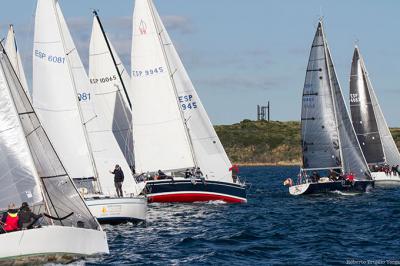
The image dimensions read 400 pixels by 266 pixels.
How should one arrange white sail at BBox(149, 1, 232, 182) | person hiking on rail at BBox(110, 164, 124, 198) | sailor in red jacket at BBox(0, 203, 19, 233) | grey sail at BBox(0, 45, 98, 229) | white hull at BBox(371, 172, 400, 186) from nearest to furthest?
1. sailor in red jacket at BBox(0, 203, 19, 233)
2. grey sail at BBox(0, 45, 98, 229)
3. person hiking on rail at BBox(110, 164, 124, 198)
4. white sail at BBox(149, 1, 232, 182)
5. white hull at BBox(371, 172, 400, 186)

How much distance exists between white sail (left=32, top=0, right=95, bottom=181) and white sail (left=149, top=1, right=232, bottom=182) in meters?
11.7

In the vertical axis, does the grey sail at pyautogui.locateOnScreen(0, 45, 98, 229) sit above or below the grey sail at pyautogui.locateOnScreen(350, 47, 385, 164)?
below

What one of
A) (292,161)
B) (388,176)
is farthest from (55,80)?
(292,161)

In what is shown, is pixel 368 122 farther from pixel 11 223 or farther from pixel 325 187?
pixel 11 223

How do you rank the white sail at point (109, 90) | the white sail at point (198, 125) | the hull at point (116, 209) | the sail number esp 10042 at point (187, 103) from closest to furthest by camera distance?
the hull at point (116, 209) → the white sail at point (198, 125) → the sail number esp 10042 at point (187, 103) → the white sail at point (109, 90)

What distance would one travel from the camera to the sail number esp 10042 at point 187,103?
176ft

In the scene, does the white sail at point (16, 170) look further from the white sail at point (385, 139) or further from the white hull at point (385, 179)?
the white sail at point (385, 139)

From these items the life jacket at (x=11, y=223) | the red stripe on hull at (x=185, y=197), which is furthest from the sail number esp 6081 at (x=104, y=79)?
the life jacket at (x=11, y=223)

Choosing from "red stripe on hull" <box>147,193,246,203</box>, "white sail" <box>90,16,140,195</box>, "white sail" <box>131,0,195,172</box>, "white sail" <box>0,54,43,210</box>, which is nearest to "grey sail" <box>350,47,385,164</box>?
"white sail" <box>90,16,140,195</box>

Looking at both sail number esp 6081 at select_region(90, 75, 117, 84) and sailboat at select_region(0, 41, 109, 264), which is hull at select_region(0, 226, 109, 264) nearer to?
sailboat at select_region(0, 41, 109, 264)

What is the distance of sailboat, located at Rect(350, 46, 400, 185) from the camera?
262ft

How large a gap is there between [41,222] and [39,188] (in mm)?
1341

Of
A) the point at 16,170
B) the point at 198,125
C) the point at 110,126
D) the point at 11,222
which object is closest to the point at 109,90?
the point at 110,126

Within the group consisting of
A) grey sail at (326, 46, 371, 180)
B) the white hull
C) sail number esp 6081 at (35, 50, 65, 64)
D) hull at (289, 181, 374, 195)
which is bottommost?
hull at (289, 181, 374, 195)
